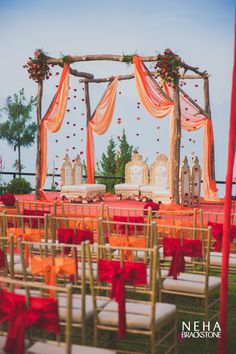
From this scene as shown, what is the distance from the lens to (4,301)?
8.88 feet

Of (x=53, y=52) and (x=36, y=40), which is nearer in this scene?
(x=53, y=52)

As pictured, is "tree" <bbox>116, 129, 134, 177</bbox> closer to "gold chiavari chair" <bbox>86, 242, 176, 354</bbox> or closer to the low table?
the low table

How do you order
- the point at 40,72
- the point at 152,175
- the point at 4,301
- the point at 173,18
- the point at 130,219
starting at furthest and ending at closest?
the point at 173,18, the point at 152,175, the point at 40,72, the point at 130,219, the point at 4,301

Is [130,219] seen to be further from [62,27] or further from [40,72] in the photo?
[62,27]

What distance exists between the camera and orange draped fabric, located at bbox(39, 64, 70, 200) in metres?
10.0

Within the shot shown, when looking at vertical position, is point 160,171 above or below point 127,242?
above

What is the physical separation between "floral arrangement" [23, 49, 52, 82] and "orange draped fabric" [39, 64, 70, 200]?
0.29m

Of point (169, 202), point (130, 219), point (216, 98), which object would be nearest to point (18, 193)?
point (169, 202)

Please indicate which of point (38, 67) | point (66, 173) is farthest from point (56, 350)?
point (66, 173)

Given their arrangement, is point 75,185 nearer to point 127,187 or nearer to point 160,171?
point 127,187

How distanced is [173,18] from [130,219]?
884cm

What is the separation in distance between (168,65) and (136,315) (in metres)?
6.26

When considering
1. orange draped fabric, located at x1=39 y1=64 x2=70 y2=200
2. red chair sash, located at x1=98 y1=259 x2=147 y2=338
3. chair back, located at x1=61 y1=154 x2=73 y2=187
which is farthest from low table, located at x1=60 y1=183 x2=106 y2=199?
red chair sash, located at x1=98 y1=259 x2=147 y2=338

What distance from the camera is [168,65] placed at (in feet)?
30.3
